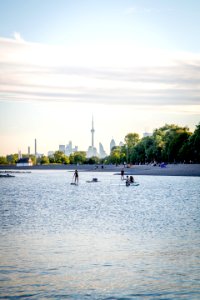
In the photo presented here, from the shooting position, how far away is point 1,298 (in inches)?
595

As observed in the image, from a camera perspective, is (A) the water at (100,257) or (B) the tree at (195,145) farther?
(B) the tree at (195,145)

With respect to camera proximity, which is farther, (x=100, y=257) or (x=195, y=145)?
(x=195, y=145)

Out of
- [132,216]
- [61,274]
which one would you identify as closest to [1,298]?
[61,274]

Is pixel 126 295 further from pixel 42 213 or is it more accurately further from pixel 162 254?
pixel 42 213

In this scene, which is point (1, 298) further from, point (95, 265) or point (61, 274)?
point (95, 265)

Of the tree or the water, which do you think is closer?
the water

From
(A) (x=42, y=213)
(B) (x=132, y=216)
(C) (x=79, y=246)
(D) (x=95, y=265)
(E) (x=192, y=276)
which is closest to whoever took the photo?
(E) (x=192, y=276)

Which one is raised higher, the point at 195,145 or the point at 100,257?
the point at 195,145

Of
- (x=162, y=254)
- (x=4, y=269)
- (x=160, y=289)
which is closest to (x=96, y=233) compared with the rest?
(x=162, y=254)

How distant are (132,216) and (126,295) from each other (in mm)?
21850

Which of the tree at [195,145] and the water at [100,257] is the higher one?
the tree at [195,145]

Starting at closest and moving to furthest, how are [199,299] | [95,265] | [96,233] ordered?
1. [199,299]
2. [95,265]
3. [96,233]

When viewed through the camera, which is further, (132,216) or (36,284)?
(132,216)

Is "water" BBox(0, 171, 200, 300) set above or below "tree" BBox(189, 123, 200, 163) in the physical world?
below
